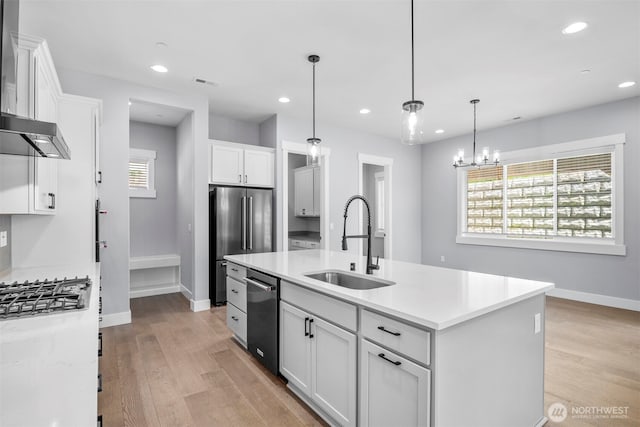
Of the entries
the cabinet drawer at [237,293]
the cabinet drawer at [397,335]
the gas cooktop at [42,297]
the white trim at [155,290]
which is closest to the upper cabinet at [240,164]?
the cabinet drawer at [237,293]

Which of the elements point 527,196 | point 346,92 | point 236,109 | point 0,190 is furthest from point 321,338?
point 527,196

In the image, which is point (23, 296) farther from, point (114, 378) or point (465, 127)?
point (465, 127)

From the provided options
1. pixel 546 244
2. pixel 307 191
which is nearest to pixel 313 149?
pixel 307 191

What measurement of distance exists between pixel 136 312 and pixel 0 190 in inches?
A: 106

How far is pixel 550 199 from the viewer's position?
5375mm

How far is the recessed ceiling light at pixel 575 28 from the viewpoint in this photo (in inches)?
109

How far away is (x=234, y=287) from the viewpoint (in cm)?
327

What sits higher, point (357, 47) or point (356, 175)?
point (357, 47)

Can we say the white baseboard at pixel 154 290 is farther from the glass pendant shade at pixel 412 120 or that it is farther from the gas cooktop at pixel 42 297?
the glass pendant shade at pixel 412 120

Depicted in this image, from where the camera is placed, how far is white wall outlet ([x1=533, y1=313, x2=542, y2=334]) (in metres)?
1.93

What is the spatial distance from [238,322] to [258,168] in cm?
260

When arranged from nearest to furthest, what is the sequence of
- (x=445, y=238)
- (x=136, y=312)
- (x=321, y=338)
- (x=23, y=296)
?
(x=23, y=296) → (x=321, y=338) → (x=136, y=312) → (x=445, y=238)

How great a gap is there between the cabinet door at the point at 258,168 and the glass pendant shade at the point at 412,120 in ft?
9.64

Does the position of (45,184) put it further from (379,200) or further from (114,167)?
(379,200)
